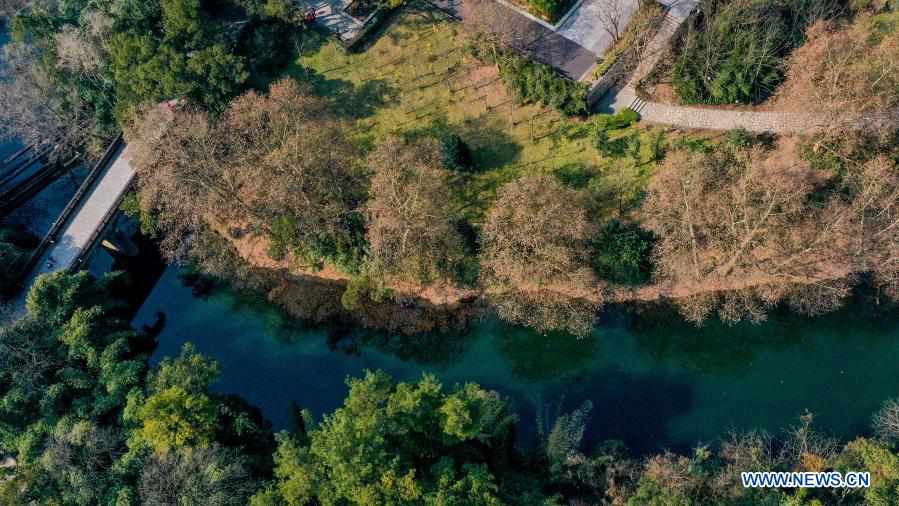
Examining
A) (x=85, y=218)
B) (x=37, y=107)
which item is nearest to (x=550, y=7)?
(x=85, y=218)

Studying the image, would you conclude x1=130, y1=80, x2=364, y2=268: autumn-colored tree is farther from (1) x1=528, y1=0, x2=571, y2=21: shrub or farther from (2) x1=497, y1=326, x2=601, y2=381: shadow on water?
(1) x1=528, y1=0, x2=571, y2=21: shrub

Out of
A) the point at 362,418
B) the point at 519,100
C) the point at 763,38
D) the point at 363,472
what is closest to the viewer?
the point at 363,472

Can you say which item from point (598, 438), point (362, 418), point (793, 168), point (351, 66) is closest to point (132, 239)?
point (351, 66)

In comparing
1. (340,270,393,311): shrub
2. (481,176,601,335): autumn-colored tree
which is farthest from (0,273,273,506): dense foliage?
(481,176,601,335): autumn-colored tree

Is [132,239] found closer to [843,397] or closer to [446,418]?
[446,418]

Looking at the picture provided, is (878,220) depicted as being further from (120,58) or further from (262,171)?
(120,58)

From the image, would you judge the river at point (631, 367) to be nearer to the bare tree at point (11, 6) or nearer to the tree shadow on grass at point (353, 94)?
the tree shadow on grass at point (353, 94)
